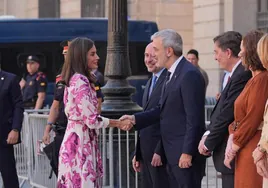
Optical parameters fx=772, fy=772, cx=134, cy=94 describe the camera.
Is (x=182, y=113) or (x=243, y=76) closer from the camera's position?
(x=243, y=76)

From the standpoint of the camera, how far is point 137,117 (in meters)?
7.31

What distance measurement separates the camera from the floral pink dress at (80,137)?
719cm

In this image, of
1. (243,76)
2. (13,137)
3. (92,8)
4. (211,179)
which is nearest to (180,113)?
(243,76)

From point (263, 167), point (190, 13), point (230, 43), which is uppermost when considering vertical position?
point (190, 13)

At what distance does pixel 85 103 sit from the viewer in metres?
7.16

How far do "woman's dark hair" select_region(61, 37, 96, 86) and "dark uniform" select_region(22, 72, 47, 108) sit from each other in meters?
7.51

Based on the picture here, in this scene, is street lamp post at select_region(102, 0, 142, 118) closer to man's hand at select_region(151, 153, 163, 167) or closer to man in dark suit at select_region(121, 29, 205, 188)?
man's hand at select_region(151, 153, 163, 167)

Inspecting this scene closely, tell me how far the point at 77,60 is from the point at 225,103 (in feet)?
5.38

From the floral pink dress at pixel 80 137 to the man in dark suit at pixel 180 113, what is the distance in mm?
661

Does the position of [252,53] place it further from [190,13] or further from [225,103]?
[190,13]

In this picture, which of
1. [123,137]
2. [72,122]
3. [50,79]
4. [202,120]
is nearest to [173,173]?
[202,120]

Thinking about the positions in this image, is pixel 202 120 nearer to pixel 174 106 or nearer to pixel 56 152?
pixel 174 106

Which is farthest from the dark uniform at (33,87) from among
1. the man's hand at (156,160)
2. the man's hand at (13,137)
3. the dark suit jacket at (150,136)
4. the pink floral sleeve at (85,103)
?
the man's hand at (156,160)

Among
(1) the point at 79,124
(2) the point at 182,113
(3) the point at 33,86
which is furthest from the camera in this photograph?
(3) the point at 33,86
